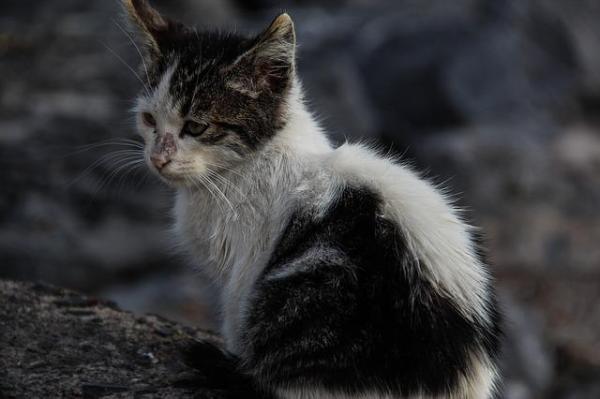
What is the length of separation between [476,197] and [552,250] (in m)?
1.16

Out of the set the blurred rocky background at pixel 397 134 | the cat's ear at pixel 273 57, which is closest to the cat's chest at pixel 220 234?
the cat's ear at pixel 273 57

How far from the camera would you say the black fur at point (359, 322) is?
388 cm

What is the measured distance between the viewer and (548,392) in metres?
9.12

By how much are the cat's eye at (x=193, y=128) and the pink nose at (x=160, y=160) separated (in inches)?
5.6

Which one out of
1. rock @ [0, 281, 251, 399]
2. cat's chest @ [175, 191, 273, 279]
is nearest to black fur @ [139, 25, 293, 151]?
cat's chest @ [175, 191, 273, 279]

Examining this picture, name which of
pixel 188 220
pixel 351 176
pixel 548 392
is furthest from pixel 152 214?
pixel 351 176

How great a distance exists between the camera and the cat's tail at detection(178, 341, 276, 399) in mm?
4301

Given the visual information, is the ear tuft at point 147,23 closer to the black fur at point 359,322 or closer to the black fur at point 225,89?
the black fur at point 225,89

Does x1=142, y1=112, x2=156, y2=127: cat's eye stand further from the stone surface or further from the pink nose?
the stone surface

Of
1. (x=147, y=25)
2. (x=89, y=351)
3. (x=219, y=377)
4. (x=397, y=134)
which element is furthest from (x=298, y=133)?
(x=397, y=134)

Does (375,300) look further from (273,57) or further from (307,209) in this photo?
(273,57)

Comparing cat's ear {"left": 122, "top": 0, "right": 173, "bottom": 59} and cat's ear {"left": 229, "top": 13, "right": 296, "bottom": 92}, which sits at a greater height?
cat's ear {"left": 229, "top": 13, "right": 296, "bottom": 92}

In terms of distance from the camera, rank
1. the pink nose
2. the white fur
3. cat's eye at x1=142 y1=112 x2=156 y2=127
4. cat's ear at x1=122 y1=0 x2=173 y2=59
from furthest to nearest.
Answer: cat's ear at x1=122 y1=0 x2=173 y2=59
cat's eye at x1=142 y1=112 x2=156 y2=127
the pink nose
the white fur

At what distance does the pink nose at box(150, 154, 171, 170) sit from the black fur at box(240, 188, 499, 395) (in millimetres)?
765
